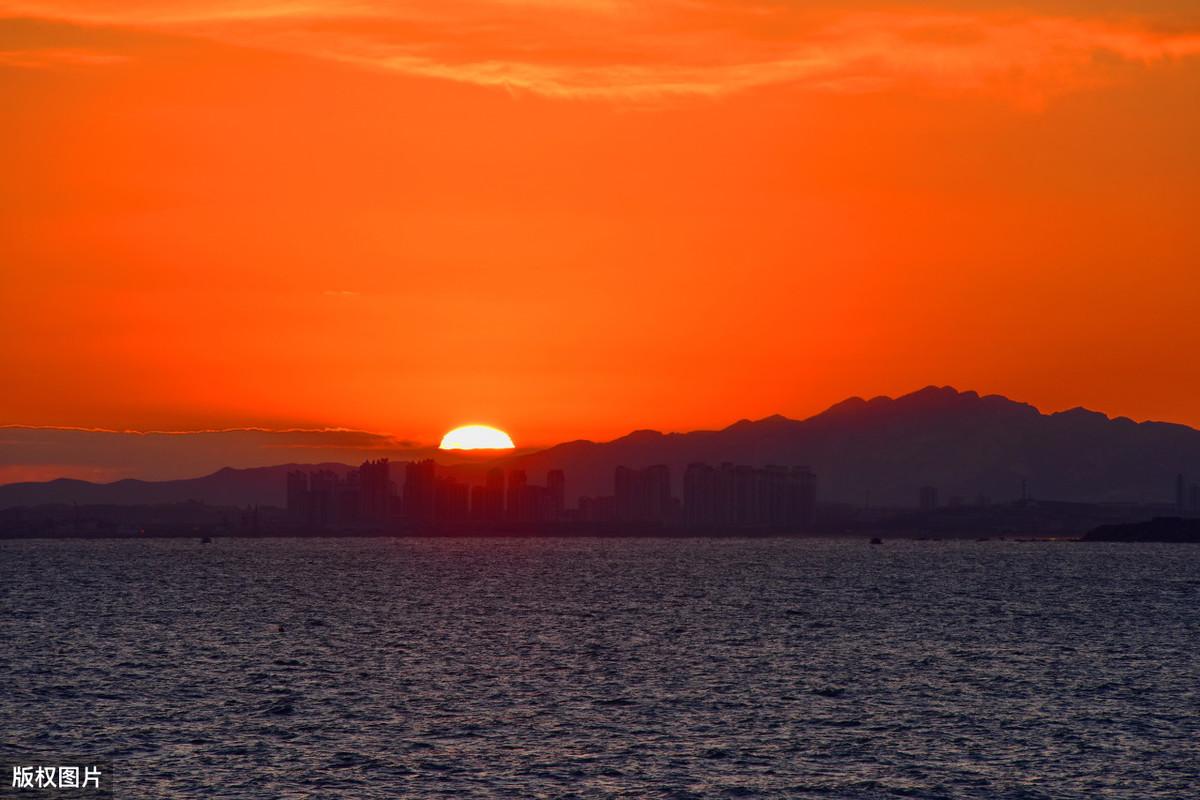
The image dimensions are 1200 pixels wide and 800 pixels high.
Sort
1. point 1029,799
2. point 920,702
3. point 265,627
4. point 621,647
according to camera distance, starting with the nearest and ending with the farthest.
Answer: point 1029,799
point 920,702
point 621,647
point 265,627

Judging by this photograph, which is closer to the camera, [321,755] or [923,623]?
[321,755]

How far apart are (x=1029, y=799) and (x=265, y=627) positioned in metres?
114

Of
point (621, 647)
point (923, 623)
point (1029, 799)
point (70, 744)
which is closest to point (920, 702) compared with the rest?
point (1029, 799)

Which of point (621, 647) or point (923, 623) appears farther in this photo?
point (923, 623)

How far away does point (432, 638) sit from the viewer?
15150 cm

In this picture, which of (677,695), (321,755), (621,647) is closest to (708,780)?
(321,755)

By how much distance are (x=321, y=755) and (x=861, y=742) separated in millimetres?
31446

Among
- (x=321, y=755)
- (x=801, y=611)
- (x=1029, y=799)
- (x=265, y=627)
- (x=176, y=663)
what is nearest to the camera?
(x=1029, y=799)

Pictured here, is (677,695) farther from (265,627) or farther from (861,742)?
(265,627)

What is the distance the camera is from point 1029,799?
73438 millimetres

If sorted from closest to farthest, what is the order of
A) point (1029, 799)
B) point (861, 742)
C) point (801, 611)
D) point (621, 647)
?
point (1029, 799) < point (861, 742) < point (621, 647) < point (801, 611)

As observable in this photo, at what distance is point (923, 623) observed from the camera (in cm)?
17600

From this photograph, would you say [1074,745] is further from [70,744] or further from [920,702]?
[70,744]

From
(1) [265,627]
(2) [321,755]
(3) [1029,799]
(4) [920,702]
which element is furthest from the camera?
(1) [265,627]
